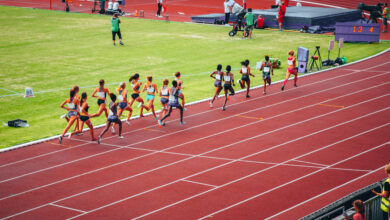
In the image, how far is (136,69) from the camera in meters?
28.5

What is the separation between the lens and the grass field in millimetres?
22469

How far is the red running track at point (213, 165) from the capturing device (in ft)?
42.8

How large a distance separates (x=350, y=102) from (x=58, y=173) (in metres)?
12.4

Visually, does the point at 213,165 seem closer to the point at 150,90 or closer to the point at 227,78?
the point at 150,90

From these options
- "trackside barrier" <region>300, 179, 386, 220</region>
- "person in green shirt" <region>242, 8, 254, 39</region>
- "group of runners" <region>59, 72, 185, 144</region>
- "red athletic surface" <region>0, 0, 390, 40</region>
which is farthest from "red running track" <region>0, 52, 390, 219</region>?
"red athletic surface" <region>0, 0, 390, 40</region>

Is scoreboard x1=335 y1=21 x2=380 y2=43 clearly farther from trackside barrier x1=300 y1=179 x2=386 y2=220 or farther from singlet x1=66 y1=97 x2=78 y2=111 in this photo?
trackside barrier x1=300 y1=179 x2=386 y2=220

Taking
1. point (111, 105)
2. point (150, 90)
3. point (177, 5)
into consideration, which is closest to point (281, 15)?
point (177, 5)

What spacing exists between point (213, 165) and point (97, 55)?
18.0 meters

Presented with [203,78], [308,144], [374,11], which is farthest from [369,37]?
A: [308,144]

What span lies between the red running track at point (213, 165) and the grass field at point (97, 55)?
2867 mm

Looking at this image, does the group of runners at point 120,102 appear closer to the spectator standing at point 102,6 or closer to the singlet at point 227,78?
the singlet at point 227,78

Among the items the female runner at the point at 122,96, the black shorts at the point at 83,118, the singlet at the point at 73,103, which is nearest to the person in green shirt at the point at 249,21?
the female runner at the point at 122,96

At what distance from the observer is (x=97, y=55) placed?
31.8 m

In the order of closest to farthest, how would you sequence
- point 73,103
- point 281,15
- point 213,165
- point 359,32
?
point 213,165 < point 73,103 < point 359,32 < point 281,15
